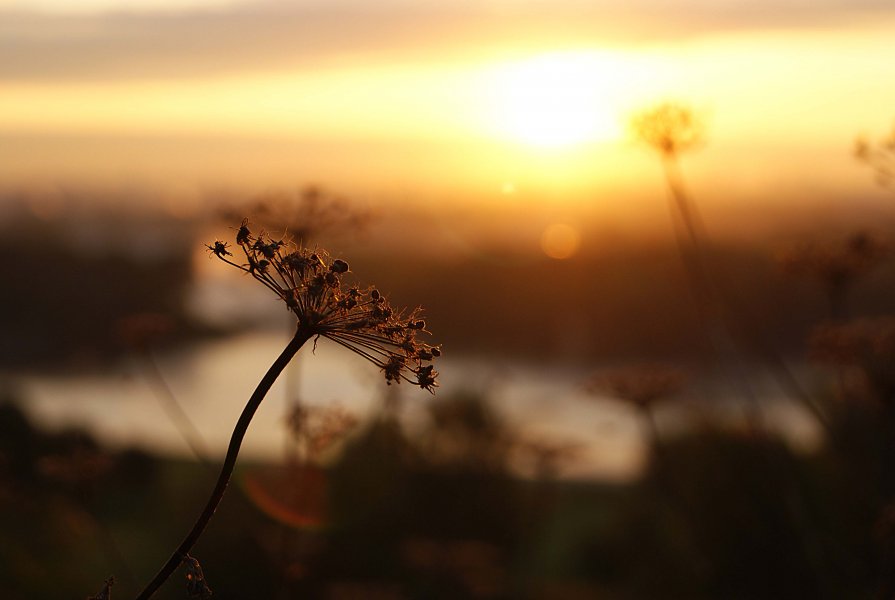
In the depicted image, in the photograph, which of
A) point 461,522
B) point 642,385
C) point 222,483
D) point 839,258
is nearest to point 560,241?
point 461,522

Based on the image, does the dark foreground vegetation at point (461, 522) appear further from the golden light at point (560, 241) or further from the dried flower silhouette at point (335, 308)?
the golden light at point (560, 241)

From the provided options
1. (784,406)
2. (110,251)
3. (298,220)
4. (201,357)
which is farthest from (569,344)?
(298,220)

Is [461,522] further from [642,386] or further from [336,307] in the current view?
Result: [336,307]

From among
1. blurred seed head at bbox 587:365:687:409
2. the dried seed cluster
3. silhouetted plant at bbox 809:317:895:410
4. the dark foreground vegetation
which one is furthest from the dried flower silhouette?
blurred seed head at bbox 587:365:687:409

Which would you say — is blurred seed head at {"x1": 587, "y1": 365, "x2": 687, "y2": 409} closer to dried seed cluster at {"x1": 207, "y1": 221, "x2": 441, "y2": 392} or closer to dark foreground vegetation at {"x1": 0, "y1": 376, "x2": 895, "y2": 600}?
dark foreground vegetation at {"x1": 0, "y1": 376, "x2": 895, "y2": 600}

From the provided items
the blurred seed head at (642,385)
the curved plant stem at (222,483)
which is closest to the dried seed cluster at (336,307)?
the curved plant stem at (222,483)
